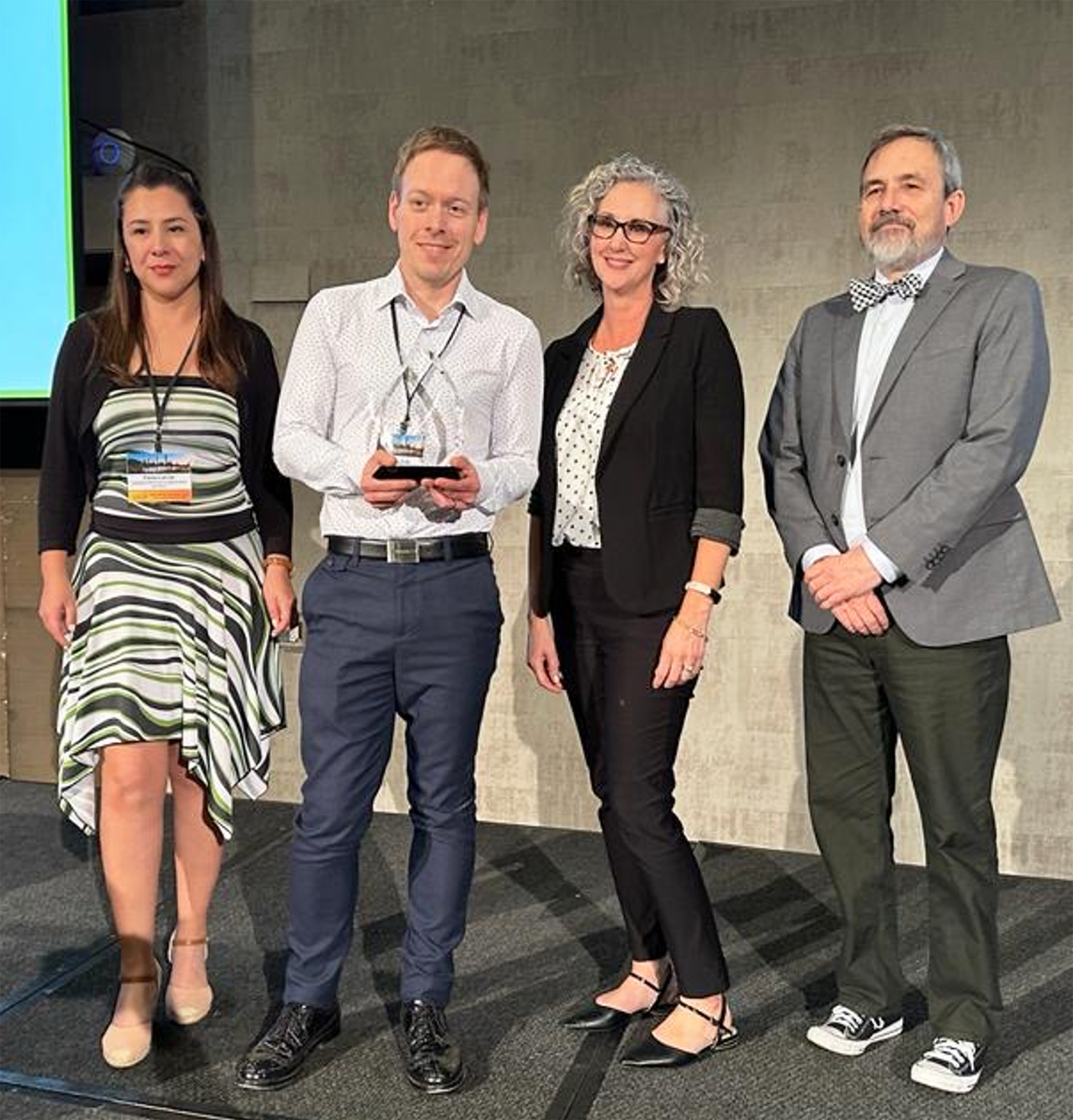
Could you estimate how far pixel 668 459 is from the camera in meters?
2.12

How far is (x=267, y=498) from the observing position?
7.82ft

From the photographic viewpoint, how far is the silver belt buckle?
6.75 feet

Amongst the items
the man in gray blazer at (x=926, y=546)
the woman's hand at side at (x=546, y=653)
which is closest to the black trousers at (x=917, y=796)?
the man in gray blazer at (x=926, y=546)

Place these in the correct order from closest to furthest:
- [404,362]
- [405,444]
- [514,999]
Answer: [405,444] < [404,362] < [514,999]

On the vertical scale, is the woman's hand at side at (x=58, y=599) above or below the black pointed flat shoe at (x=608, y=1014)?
above

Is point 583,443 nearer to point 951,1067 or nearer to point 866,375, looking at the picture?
point 866,375

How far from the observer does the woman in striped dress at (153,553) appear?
7.25ft

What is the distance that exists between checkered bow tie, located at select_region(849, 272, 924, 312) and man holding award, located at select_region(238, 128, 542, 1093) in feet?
1.89

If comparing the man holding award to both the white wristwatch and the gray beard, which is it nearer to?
the white wristwatch

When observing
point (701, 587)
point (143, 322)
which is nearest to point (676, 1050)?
point (701, 587)

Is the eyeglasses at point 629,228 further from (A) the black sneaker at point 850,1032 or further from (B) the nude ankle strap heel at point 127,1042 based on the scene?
(B) the nude ankle strap heel at point 127,1042

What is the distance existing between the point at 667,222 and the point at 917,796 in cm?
109

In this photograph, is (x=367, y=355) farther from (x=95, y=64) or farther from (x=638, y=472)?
(x=95, y=64)

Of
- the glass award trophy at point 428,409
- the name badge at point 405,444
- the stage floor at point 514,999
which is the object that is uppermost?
the glass award trophy at point 428,409
